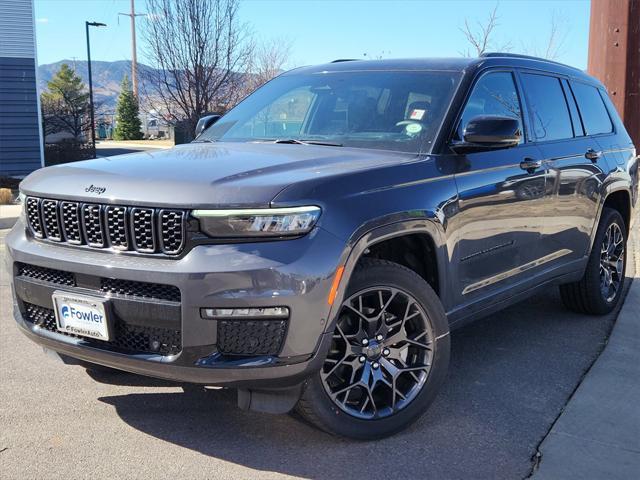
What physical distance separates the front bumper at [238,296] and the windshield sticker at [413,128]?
4.10 feet

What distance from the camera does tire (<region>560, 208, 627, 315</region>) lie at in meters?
5.60

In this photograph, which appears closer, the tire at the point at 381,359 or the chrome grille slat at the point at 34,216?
the tire at the point at 381,359

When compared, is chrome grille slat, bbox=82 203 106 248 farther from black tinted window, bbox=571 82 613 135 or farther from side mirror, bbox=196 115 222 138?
black tinted window, bbox=571 82 613 135

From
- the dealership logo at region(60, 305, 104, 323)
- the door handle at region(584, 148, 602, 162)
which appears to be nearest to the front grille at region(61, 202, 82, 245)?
the dealership logo at region(60, 305, 104, 323)

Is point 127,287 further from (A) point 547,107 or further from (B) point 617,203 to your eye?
(B) point 617,203

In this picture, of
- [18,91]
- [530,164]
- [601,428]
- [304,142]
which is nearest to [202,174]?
[304,142]

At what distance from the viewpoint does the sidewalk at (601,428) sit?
3.24 meters

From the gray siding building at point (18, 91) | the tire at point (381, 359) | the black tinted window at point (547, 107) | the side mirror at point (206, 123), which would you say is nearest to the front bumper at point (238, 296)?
the tire at point (381, 359)

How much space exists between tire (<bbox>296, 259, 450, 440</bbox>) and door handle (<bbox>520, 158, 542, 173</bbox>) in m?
1.33

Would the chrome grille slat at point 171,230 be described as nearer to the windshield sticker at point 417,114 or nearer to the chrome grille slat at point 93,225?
the chrome grille slat at point 93,225

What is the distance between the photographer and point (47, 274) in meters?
3.35

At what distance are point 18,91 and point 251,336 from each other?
18.1 m

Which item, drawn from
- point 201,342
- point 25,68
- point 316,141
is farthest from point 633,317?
point 25,68

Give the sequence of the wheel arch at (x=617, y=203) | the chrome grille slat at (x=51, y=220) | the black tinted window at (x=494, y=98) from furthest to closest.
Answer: the wheel arch at (x=617, y=203) → the black tinted window at (x=494, y=98) → the chrome grille slat at (x=51, y=220)
